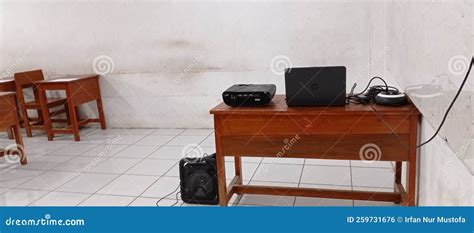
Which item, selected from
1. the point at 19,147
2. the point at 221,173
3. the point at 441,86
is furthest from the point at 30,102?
the point at 441,86

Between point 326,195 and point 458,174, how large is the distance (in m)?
1.22

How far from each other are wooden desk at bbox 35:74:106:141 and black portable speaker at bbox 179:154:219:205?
2591 mm

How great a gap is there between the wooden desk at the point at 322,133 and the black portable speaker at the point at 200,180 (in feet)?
0.53

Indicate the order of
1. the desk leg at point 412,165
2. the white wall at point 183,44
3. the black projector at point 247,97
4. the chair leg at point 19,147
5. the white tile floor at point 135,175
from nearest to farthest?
the desk leg at point 412,165
the black projector at point 247,97
the white tile floor at point 135,175
the chair leg at point 19,147
the white wall at point 183,44

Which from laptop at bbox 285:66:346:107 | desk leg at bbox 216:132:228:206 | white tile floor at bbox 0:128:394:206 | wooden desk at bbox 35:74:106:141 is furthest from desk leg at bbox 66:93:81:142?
laptop at bbox 285:66:346:107

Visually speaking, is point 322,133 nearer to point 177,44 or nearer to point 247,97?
point 247,97

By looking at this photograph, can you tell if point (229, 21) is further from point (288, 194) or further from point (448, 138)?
point (448, 138)

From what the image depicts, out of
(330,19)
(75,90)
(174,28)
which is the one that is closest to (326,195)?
(330,19)

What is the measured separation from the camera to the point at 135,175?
3307 mm

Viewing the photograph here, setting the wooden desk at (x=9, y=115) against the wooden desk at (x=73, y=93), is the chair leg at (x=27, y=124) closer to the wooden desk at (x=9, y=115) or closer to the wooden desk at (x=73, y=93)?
the wooden desk at (x=73, y=93)

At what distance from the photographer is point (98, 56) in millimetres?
4992

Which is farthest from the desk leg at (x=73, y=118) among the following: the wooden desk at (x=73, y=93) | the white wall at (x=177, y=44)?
the white wall at (x=177, y=44)

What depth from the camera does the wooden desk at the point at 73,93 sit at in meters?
4.48

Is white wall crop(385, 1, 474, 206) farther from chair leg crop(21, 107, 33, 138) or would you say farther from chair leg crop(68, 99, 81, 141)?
chair leg crop(21, 107, 33, 138)
